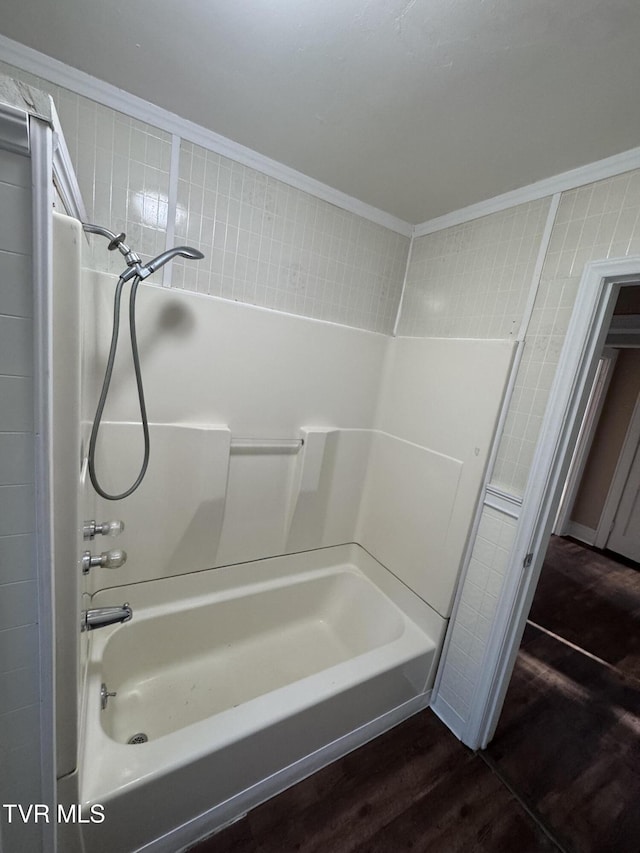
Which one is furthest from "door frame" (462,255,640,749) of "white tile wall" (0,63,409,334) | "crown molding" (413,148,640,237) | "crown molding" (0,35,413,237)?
"crown molding" (0,35,413,237)

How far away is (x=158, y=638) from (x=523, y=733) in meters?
1.75

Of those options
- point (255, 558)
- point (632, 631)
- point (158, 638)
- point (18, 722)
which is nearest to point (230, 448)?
point (255, 558)

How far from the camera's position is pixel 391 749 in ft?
4.91

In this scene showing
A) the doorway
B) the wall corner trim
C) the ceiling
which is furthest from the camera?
the doorway

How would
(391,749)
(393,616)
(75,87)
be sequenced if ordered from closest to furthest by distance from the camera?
(75,87)
(391,749)
(393,616)

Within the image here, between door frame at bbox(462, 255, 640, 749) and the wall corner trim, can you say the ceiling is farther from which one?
the wall corner trim

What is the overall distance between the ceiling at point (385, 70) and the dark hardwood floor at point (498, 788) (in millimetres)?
2342

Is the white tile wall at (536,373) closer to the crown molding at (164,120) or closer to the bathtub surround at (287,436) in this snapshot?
the bathtub surround at (287,436)

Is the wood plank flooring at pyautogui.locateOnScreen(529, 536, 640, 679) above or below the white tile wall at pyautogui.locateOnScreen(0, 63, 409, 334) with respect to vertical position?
below

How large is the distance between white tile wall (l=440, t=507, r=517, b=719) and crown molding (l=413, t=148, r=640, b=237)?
1.25 m


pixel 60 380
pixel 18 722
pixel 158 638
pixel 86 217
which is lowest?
pixel 158 638

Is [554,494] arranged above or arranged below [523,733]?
above

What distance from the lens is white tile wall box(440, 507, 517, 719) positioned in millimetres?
1430

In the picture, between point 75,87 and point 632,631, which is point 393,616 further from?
point 75,87
